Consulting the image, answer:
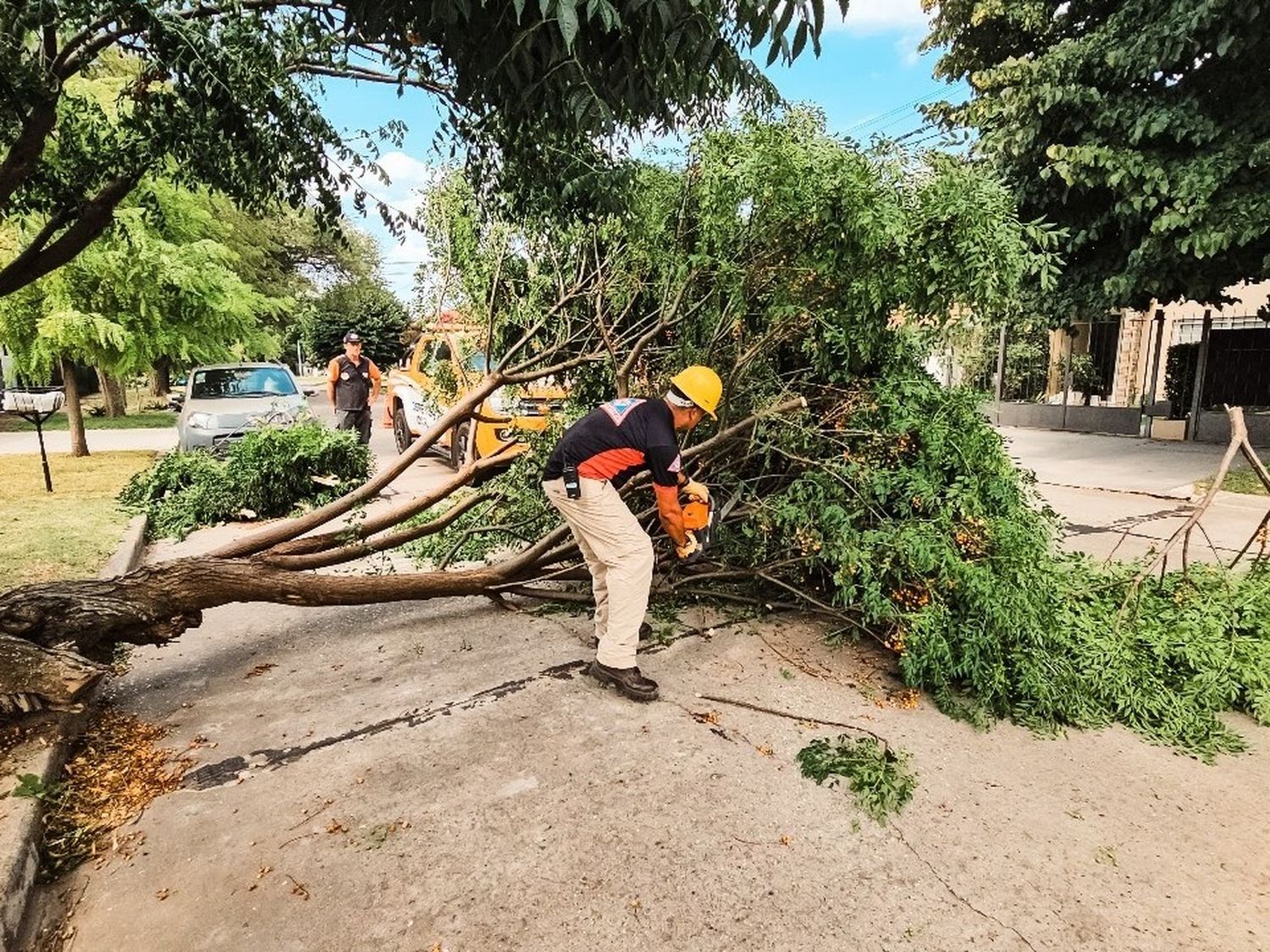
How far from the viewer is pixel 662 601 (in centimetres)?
487

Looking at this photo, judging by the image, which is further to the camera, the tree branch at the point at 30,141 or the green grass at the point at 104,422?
the green grass at the point at 104,422

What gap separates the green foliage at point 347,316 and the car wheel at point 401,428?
19668 millimetres

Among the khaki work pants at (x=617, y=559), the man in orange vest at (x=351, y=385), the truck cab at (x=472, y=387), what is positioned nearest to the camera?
the khaki work pants at (x=617, y=559)

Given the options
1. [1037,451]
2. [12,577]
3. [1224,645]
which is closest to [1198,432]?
[1037,451]

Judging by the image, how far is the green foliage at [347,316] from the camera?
31.5 m

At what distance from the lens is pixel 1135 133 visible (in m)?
9.08

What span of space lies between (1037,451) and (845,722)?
11246 mm

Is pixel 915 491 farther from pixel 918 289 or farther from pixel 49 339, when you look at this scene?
pixel 49 339

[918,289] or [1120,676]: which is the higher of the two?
[918,289]

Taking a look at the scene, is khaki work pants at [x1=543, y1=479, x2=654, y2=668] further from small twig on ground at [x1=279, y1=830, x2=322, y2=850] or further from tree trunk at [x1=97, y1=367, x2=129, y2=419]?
tree trunk at [x1=97, y1=367, x2=129, y2=419]

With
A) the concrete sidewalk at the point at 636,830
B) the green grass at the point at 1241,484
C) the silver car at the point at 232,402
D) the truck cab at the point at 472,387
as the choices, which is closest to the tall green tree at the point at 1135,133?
the green grass at the point at 1241,484

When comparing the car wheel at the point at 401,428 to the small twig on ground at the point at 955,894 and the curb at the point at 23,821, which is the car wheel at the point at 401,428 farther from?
the small twig on ground at the point at 955,894

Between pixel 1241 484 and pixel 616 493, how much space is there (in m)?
8.84

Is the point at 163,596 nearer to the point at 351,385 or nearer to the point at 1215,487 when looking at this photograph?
the point at 1215,487
